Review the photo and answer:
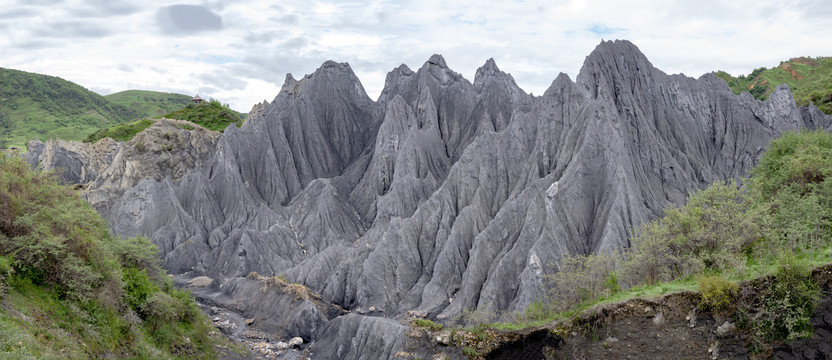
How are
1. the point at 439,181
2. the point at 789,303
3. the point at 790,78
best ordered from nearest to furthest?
the point at 789,303, the point at 439,181, the point at 790,78

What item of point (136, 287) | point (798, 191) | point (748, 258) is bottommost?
point (136, 287)

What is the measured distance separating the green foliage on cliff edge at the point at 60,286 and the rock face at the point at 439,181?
1466 centimetres

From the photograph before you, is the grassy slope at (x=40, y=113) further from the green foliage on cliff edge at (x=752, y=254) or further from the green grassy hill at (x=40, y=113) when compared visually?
the green foliage on cliff edge at (x=752, y=254)

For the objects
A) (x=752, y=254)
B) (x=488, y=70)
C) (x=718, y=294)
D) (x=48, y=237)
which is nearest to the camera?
Answer: (x=718, y=294)

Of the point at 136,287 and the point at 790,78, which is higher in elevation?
the point at 790,78

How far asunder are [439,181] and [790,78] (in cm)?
11479

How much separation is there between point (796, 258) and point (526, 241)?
30737mm

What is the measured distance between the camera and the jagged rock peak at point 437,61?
333 ft

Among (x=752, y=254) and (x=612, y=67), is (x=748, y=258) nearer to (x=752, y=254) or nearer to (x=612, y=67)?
(x=752, y=254)

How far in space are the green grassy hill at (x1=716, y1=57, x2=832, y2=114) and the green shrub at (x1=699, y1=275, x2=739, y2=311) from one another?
103356 mm

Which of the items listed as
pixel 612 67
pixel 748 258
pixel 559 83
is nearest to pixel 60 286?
pixel 748 258

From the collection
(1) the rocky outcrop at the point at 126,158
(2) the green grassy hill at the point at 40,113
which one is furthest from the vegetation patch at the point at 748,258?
(2) the green grassy hill at the point at 40,113

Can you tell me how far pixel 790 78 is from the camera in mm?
134250

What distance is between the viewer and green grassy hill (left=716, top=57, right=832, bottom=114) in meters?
108
